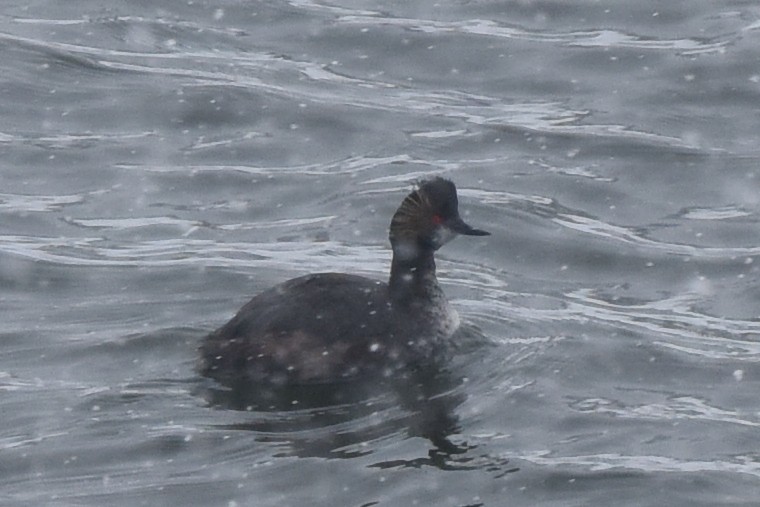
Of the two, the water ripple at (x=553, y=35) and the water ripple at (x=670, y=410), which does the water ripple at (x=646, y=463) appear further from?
the water ripple at (x=553, y=35)

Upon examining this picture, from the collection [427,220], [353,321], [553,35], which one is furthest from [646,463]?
[553,35]

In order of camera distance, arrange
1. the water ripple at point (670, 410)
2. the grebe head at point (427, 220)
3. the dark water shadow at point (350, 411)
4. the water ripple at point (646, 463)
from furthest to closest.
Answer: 1. the grebe head at point (427, 220)
2. the water ripple at point (670, 410)
3. the dark water shadow at point (350, 411)
4. the water ripple at point (646, 463)

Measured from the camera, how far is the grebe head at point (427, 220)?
1179cm

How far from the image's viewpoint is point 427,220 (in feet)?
38.8

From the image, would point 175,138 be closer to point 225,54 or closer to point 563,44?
point 225,54

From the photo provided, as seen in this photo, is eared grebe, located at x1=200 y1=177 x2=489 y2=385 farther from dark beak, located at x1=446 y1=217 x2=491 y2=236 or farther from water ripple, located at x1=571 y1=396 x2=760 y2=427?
water ripple, located at x1=571 y1=396 x2=760 y2=427

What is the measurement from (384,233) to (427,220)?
9.09 ft

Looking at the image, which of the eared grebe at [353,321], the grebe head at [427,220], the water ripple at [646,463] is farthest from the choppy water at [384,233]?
the grebe head at [427,220]

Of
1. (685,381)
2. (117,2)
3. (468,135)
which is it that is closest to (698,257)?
(685,381)

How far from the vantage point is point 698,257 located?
1405 centimetres

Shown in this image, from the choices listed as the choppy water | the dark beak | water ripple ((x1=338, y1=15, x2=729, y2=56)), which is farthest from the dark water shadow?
water ripple ((x1=338, y1=15, x2=729, y2=56))

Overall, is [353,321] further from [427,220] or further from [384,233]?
[384,233]

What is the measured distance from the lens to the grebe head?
11.8 m

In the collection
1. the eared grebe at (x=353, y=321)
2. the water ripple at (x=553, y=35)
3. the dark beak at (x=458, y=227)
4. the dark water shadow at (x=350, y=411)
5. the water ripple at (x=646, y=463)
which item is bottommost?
the water ripple at (x=646, y=463)
